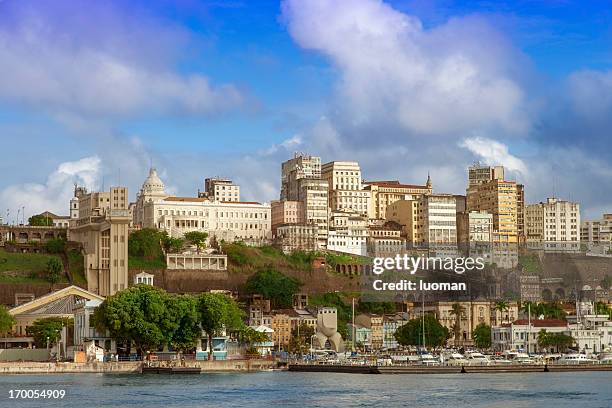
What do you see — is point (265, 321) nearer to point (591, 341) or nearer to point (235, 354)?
point (235, 354)

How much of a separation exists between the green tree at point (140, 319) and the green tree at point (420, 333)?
33129 mm

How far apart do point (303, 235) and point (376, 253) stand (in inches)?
Result: 460

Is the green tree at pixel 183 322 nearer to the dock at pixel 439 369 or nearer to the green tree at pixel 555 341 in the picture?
the dock at pixel 439 369

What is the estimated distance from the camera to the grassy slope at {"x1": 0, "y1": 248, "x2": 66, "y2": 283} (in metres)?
152

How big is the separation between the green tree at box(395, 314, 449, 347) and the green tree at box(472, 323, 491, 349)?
496 centimetres

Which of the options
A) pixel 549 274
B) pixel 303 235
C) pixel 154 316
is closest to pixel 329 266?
pixel 303 235

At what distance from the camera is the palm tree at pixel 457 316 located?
509ft

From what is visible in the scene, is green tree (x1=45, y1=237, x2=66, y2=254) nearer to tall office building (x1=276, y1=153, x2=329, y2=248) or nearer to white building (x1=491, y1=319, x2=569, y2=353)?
tall office building (x1=276, y1=153, x2=329, y2=248)

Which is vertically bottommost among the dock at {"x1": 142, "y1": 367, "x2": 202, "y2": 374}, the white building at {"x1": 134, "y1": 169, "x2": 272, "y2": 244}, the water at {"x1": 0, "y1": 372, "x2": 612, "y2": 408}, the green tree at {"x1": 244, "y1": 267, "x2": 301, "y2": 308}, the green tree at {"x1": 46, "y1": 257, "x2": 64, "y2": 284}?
the water at {"x1": 0, "y1": 372, "x2": 612, "y2": 408}

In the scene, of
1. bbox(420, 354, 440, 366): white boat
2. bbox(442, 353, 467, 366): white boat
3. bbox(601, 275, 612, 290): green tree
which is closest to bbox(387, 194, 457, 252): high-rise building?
bbox(601, 275, 612, 290): green tree

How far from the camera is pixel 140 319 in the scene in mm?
114000

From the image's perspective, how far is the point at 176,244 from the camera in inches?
6442

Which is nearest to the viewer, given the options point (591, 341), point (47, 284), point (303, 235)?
point (591, 341)

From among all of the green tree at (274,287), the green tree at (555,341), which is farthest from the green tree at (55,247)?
the green tree at (555,341)
